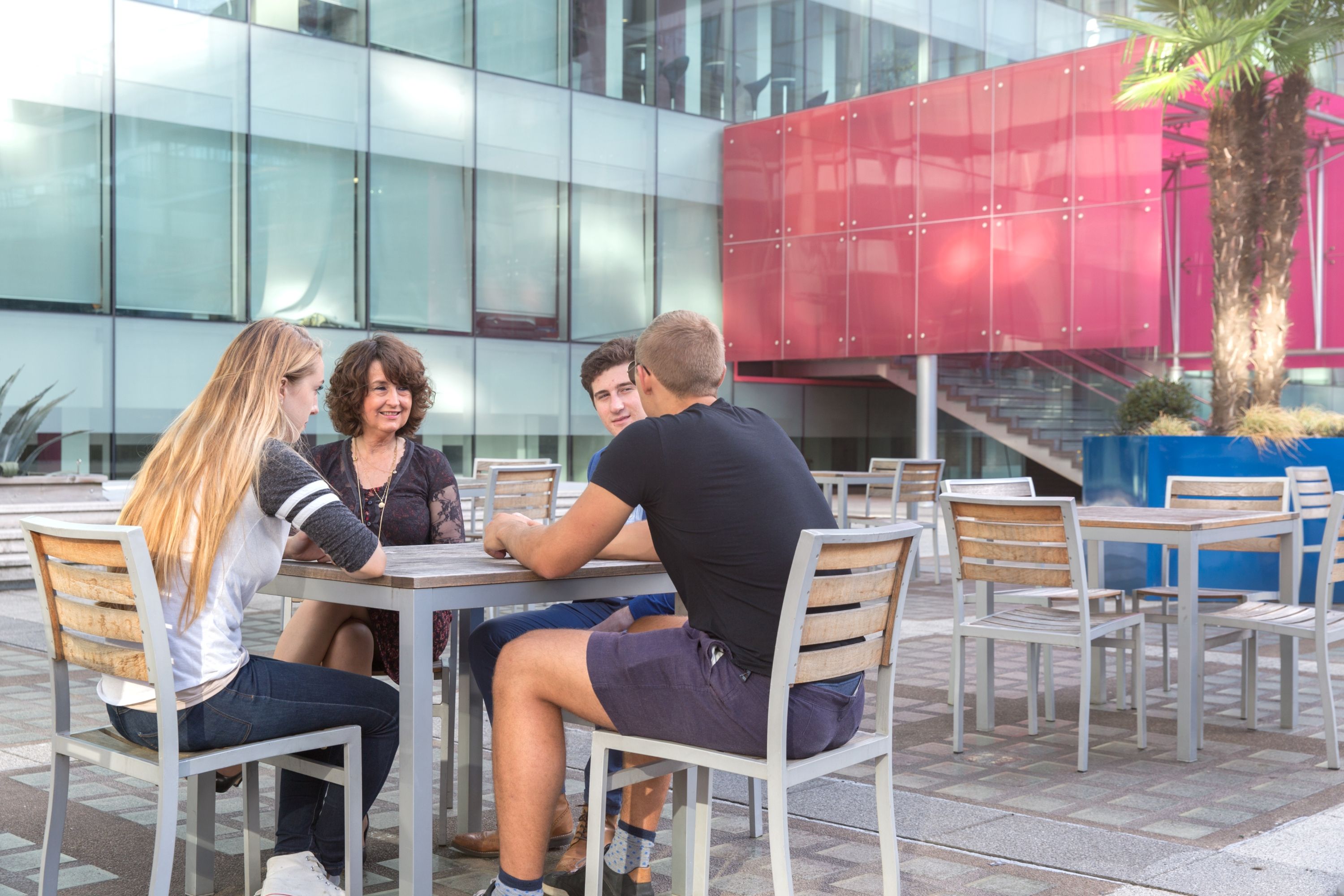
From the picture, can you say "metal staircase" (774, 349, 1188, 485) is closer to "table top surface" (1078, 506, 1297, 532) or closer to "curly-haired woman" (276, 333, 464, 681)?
"table top surface" (1078, 506, 1297, 532)

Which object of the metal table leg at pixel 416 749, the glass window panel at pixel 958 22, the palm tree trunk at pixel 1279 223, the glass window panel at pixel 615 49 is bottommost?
the metal table leg at pixel 416 749

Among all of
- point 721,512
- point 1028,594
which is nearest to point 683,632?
point 721,512

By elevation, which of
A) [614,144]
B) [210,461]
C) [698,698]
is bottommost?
[698,698]

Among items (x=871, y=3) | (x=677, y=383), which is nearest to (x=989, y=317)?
(x=871, y=3)

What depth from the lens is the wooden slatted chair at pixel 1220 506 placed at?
16.8 feet

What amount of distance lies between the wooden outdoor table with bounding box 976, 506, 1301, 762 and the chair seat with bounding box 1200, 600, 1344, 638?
0.11 m

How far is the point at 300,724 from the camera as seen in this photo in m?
2.57

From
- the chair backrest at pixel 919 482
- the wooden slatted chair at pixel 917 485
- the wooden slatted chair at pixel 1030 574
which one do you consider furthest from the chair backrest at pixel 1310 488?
the chair backrest at pixel 919 482

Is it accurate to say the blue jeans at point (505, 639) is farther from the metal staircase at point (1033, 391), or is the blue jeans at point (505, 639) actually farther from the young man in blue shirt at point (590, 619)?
the metal staircase at point (1033, 391)

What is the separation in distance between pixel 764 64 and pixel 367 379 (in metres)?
15.9

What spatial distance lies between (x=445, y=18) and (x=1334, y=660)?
12.4 metres

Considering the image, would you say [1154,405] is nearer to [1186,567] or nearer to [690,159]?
[1186,567]

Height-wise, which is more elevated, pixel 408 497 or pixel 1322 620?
pixel 408 497

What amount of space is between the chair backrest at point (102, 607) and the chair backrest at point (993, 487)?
3.02 metres
